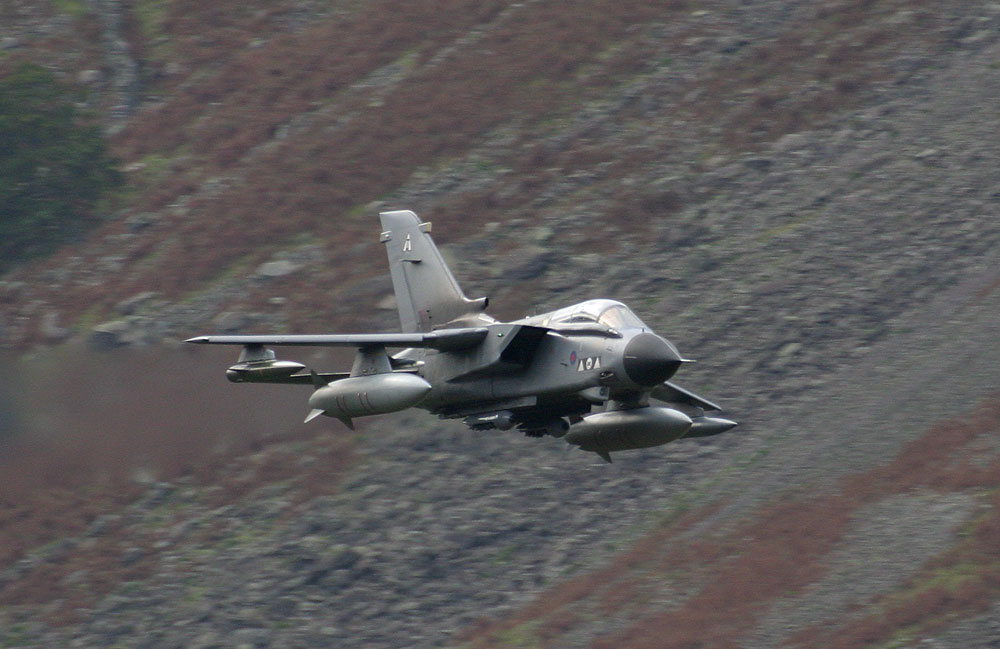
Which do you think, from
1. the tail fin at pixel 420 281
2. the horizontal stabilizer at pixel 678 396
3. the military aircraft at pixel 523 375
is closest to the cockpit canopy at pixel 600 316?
the military aircraft at pixel 523 375

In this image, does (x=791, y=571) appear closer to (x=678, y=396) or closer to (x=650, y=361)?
(x=678, y=396)

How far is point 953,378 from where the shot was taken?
1390 inches

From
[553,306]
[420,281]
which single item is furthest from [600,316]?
[553,306]

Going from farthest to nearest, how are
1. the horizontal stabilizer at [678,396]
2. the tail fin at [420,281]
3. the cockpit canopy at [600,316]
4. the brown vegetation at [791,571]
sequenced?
the brown vegetation at [791,571] → the tail fin at [420,281] → the horizontal stabilizer at [678,396] → the cockpit canopy at [600,316]

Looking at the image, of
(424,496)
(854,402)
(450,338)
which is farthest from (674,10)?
(450,338)

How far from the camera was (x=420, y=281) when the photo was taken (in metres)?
28.0

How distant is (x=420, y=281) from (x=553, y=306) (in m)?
12.9

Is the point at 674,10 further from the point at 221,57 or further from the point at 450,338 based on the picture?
the point at 450,338

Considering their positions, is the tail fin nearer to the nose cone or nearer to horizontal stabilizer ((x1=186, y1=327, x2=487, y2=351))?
horizontal stabilizer ((x1=186, y1=327, x2=487, y2=351))

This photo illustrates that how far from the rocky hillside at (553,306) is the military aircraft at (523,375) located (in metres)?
6.59

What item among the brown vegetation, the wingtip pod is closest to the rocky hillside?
the brown vegetation

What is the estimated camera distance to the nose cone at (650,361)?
22703 mm

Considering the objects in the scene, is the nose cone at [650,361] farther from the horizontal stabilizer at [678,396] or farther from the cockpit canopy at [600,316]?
the horizontal stabilizer at [678,396]

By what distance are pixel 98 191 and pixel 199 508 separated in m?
22.2
